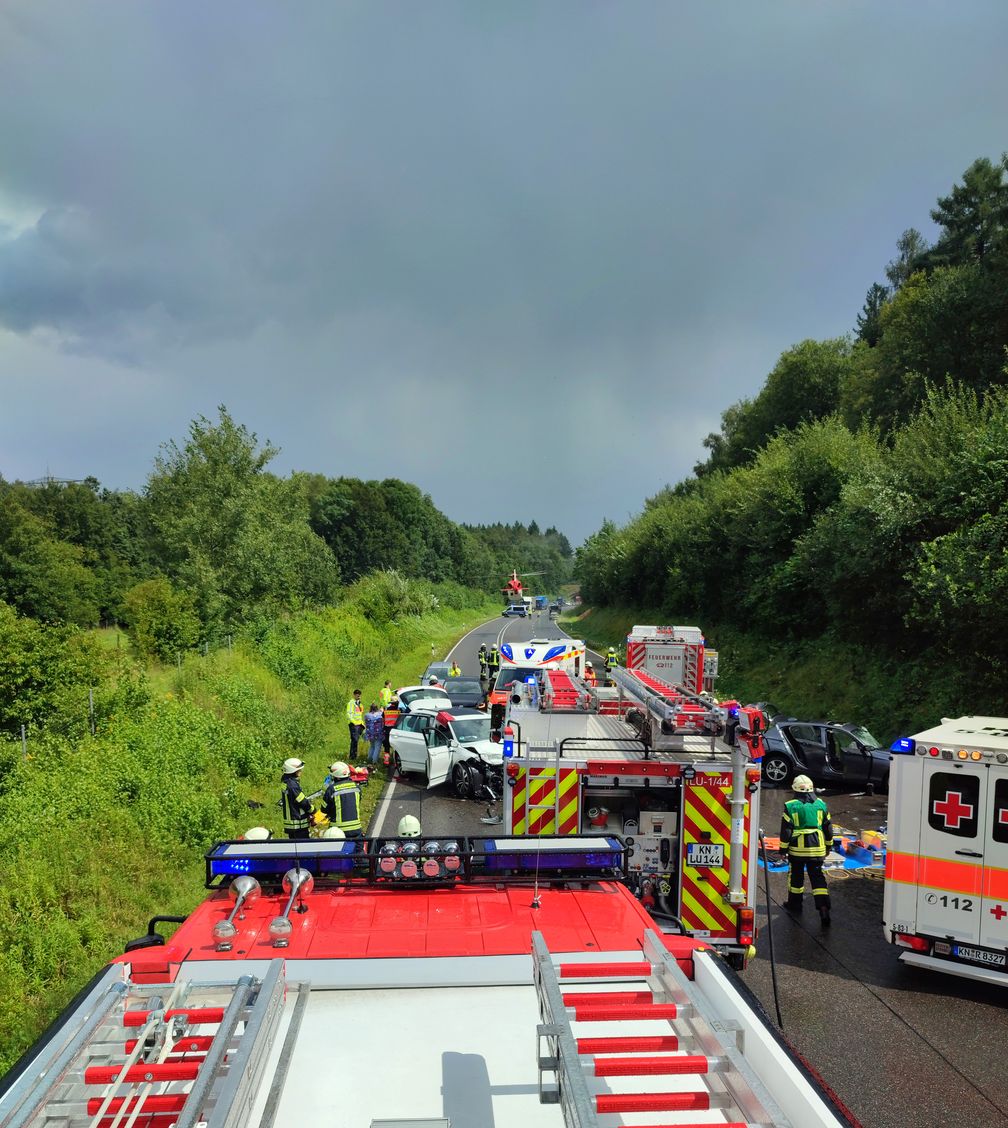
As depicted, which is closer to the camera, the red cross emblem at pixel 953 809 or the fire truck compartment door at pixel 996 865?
the fire truck compartment door at pixel 996 865

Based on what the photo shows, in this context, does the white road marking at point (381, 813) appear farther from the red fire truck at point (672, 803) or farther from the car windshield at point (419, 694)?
the red fire truck at point (672, 803)

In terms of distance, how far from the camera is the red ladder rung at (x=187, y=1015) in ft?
10.2

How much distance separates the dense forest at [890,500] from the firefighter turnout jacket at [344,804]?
1215 centimetres

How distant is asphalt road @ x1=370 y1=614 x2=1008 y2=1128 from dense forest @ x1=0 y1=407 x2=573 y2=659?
13777mm

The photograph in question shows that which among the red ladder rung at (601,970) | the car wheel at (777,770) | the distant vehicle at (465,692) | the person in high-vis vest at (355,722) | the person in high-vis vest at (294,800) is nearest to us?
the red ladder rung at (601,970)

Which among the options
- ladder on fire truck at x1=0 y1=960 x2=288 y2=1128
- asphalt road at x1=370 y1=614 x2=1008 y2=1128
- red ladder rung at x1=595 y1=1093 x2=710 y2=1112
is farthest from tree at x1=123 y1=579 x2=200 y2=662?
red ladder rung at x1=595 y1=1093 x2=710 y2=1112

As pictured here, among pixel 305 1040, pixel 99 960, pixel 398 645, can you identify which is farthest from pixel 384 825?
pixel 398 645

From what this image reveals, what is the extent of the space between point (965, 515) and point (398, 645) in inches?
1219

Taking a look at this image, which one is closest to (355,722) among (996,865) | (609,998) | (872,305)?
(996,865)

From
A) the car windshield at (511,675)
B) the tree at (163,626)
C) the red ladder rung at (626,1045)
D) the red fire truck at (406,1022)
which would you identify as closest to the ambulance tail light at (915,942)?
the red fire truck at (406,1022)

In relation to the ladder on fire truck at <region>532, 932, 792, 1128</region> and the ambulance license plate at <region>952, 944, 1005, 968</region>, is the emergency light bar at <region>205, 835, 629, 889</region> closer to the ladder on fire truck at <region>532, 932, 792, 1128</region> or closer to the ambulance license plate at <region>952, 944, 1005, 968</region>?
the ladder on fire truck at <region>532, 932, 792, 1128</region>

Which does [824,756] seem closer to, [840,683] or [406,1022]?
[840,683]

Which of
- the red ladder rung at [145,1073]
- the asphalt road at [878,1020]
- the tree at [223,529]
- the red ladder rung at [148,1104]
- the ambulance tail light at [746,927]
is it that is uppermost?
the tree at [223,529]

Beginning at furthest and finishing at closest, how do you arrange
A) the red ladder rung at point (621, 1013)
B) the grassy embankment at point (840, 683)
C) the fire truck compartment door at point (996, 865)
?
the grassy embankment at point (840, 683) < the fire truck compartment door at point (996, 865) < the red ladder rung at point (621, 1013)
